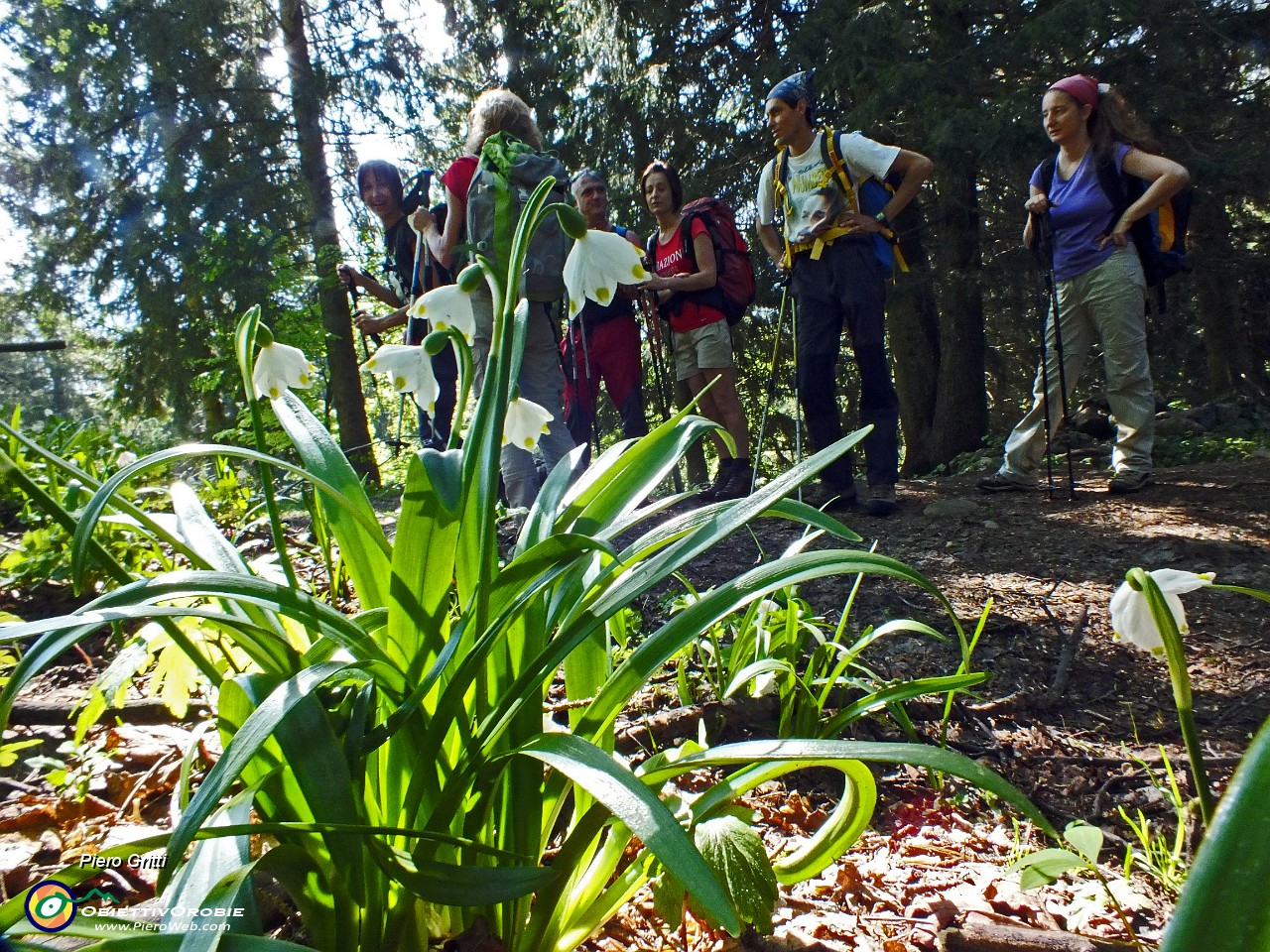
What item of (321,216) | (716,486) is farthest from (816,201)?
(321,216)

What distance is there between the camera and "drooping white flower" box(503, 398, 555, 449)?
1332 millimetres

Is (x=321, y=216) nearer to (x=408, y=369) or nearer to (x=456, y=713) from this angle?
(x=408, y=369)

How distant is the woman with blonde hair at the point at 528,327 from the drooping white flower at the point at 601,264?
148 cm

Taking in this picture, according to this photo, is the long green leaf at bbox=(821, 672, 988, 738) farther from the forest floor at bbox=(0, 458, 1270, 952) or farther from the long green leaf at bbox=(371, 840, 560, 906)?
the long green leaf at bbox=(371, 840, 560, 906)

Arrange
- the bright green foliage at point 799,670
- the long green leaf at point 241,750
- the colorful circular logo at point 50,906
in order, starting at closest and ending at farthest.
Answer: the long green leaf at point 241,750 → the colorful circular logo at point 50,906 → the bright green foliage at point 799,670

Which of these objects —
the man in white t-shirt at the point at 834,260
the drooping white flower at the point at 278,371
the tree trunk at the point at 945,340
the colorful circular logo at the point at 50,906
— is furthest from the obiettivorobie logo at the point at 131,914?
the tree trunk at the point at 945,340

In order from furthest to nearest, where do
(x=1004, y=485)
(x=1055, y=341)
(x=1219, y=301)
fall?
(x=1219, y=301) < (x=1004, y=485) < (x=1055, y=341)

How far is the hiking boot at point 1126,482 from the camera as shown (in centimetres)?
387

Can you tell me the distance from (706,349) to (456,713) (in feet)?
10.3

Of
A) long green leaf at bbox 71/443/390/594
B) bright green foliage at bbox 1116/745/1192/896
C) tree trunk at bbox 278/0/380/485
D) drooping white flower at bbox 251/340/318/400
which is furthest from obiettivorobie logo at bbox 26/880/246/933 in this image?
tree trunk at bbox 278/0/380/485

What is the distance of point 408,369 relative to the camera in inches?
48.6

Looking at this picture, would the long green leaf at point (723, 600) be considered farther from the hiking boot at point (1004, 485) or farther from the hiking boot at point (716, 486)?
the hiking boot at point (1004, 485)

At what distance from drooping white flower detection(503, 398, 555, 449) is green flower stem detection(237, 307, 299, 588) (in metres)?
0.38

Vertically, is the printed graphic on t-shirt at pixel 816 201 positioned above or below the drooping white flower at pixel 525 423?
above
